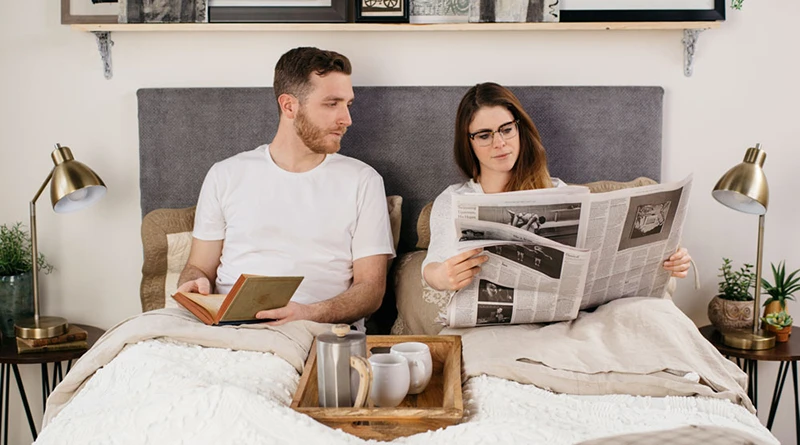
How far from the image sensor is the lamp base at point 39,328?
2.22m

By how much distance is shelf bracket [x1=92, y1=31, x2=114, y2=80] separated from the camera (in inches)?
96.3

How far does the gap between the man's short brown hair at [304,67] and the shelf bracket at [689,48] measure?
1.10 metres

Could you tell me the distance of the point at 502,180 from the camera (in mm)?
2145

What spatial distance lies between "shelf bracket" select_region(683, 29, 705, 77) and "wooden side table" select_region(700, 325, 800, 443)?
0.83m

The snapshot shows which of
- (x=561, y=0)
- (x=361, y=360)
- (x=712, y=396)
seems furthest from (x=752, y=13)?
Result: (x=361, y=360)

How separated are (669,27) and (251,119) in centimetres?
134

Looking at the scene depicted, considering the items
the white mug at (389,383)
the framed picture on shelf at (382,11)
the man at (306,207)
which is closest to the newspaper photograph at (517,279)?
the white mug at (389,383)

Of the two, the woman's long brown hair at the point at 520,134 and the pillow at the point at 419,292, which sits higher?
the woman's long brown hair at the point at 520,134

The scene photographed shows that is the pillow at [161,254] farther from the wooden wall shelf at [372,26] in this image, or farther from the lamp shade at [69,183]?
the wooden wall shelf at [372,26]

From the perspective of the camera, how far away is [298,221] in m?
2.22

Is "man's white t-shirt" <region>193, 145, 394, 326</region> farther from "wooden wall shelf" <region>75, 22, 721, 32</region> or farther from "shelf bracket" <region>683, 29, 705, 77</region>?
"shelf bracket" <region>683, 29, 705, 77</region>

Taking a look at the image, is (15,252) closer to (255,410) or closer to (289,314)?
(289,314)

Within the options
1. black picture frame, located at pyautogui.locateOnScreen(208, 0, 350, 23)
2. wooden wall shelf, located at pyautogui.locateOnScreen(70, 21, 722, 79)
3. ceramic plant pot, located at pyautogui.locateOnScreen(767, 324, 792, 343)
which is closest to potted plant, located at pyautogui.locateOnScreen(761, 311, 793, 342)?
ceramic plant pot, located at pyautogui.locateOnScreen(767, 324, 792, 343)

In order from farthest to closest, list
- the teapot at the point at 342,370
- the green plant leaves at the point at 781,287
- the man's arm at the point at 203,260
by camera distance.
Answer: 1. the green plant leaves at the point at 781,287
2. the man's arm at the point at 203,260
3. the teapot at the point at 342,370
